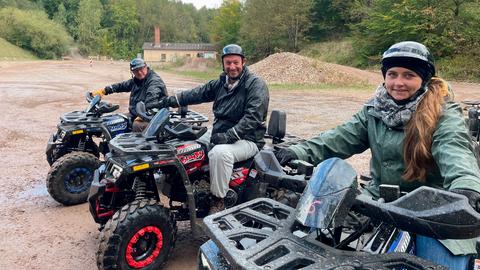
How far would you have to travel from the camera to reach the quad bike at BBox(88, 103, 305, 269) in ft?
12.1

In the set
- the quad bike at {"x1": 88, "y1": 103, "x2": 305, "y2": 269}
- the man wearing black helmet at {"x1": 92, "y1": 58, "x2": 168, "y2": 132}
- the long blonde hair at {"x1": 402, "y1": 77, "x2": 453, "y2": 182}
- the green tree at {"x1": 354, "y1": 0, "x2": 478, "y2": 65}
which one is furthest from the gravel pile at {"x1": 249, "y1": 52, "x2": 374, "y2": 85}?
the long blonde hair at {"x1": 402, "y1": 77, "x2": 453, "y2": 182}

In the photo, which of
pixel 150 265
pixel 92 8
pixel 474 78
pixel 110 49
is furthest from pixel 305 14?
pixel 92 8

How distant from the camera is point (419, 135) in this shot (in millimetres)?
2348

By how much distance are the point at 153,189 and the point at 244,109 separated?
1.31 metres

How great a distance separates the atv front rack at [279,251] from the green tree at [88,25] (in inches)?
3955

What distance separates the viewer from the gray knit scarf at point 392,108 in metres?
2.43

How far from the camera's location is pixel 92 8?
349 ft

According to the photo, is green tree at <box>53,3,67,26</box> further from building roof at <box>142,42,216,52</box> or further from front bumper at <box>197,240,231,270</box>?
front bumper at <box>197,240,231,270</box>

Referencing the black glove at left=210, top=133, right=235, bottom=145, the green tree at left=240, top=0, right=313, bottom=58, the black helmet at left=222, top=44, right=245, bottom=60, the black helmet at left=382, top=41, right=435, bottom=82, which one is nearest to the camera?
the black helmet at left=382, top=41, right=435, bottom=82

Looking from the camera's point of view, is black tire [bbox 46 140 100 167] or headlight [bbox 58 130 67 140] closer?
headlight [bbox 58 130 67 140]

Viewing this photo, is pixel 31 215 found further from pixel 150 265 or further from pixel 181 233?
pixel 150 265

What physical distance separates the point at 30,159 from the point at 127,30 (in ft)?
362

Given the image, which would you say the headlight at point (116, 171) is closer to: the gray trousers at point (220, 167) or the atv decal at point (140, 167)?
the atv decal at point (140, 167)

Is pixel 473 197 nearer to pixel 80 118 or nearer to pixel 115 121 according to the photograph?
pixel 115 121
